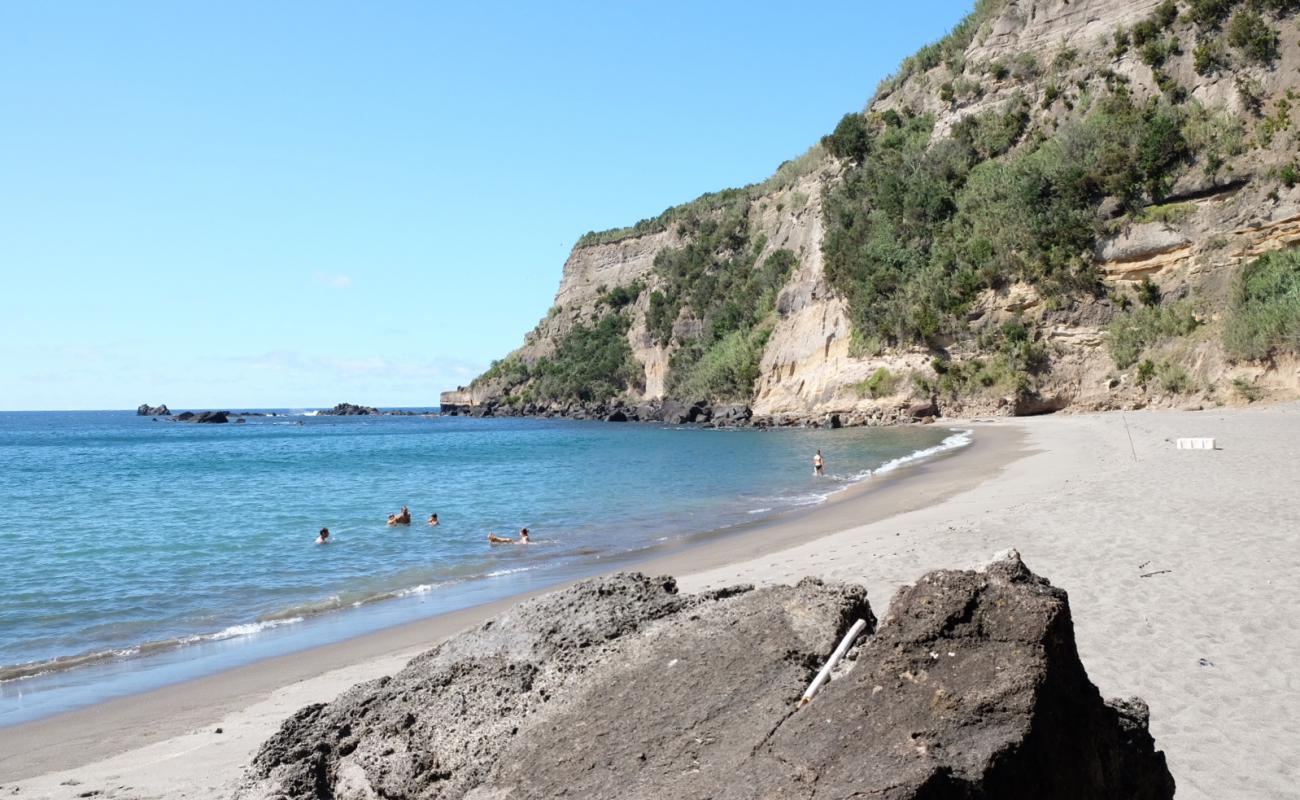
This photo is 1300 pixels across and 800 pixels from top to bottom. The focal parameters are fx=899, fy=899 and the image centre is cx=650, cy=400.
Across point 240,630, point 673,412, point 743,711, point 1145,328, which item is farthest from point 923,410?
point 743,711

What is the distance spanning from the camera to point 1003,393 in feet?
147

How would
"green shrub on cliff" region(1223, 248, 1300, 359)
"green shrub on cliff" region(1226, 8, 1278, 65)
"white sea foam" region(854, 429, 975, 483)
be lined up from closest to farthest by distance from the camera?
1. "white sea foam" region(854, 429, 975, 483)
2. "green shrub on cliff" region(1223, 248, 1300, 359)
3. "green shrub on cliff" region(1226, 8, 1278, 65)

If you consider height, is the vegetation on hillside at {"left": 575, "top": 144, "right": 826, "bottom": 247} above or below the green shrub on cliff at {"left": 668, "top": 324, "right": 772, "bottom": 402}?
above

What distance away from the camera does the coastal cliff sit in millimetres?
37125

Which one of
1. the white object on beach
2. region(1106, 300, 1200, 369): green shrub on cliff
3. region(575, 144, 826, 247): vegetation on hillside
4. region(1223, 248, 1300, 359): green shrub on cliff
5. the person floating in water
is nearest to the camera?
the white object on beach

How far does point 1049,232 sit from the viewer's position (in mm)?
43312

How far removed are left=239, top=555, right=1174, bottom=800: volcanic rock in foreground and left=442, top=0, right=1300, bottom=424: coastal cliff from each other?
116 ft

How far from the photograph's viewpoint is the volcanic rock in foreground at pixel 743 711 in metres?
2.76

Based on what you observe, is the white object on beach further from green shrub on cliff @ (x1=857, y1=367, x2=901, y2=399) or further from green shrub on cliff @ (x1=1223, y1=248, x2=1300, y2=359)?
green shrub on cliff @ (x1=857, y1=367, x2=901, y2=399)

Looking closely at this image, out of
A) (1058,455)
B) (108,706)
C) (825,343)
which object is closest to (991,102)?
(825,343)

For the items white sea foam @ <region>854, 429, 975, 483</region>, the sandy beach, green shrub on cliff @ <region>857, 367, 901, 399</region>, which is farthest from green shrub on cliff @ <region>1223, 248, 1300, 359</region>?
green shrub on cliff @ <region>857, 367, 901, 399</region>

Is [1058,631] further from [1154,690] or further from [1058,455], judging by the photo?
[1058,455]

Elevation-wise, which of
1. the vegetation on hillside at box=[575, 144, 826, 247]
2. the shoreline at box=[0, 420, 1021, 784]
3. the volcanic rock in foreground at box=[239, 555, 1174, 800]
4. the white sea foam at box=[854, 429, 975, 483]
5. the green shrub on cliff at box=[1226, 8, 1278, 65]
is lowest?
the shoreline at box=[0, 420, 1021, 784]

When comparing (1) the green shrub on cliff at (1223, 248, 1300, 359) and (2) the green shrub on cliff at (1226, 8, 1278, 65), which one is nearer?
(1) the green shrub on cliff at (1223, 248, 1300, 359)
